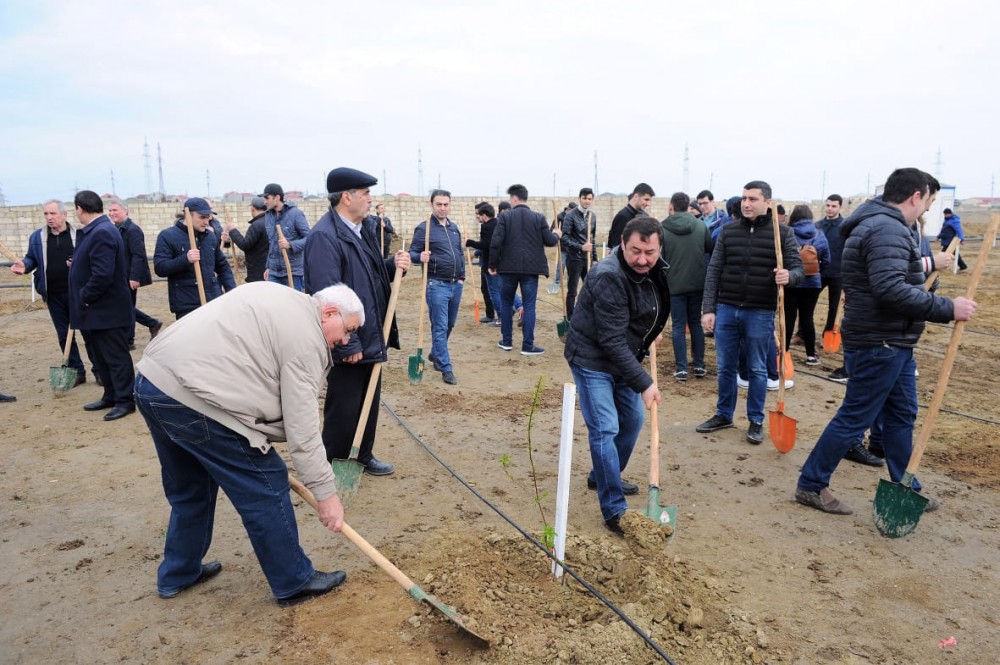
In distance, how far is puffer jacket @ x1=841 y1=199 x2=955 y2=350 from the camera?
3.77 metres

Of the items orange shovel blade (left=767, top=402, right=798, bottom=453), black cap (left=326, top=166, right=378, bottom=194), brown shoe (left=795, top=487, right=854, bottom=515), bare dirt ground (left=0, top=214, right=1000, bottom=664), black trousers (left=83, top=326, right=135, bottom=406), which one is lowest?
bare dirt ground (left=0, top=214, right=1000, bottom=664)

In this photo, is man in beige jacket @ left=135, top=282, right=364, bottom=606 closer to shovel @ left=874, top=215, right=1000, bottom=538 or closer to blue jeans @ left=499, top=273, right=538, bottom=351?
shovel @ left=874, top=215, right=1000, bottom=538

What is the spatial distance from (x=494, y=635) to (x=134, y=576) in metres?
2.07

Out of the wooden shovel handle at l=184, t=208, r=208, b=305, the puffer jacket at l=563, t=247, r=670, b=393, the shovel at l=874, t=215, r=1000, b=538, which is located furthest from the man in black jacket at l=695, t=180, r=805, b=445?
the wooden shovel handle at l=184, t=208, r=208, b=305

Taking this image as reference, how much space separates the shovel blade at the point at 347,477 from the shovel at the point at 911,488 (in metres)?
3.26

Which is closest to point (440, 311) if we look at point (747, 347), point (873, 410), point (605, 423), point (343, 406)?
point (343, 406)

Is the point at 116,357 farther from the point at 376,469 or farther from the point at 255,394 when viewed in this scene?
the point at 255,394

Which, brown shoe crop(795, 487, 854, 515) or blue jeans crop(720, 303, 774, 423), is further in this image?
blue jeans crop(720, 303, 774, 423)

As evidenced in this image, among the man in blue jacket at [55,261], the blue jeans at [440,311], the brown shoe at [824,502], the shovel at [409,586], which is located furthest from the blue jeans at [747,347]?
the man in blue jacket at [55,261]

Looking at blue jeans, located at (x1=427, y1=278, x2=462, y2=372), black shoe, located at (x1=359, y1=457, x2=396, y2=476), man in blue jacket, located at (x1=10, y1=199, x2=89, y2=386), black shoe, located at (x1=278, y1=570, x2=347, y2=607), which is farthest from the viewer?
blue jeans, located at (x1=427, y1=278, x2=462, y2=372)

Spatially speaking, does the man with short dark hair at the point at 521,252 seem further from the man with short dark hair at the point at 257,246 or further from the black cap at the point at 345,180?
the black cap at the point at 345,180

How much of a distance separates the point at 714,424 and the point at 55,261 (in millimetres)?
6976

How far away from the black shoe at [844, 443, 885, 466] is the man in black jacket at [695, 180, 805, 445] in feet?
2.23

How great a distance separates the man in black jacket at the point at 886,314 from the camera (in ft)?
12.5
